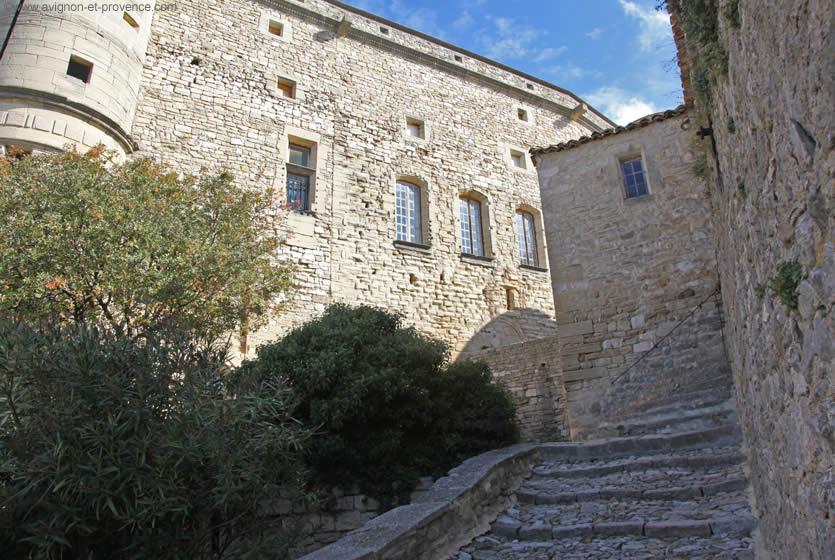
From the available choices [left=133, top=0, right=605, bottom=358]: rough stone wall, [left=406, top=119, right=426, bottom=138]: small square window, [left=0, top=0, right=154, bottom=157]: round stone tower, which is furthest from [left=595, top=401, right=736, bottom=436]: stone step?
[left=406, top=119, right=426, bottom=138]: small square window

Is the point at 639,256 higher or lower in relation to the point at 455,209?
lower

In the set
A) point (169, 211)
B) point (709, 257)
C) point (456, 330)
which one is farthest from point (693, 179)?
point (169, 211)

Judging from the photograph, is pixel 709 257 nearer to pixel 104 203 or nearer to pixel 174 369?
pixel 174 369

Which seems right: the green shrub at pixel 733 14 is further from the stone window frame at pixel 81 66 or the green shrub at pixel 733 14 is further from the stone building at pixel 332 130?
the stone window frame at pixel 81 66

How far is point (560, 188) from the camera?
9.75 m

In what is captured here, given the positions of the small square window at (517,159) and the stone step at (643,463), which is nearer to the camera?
the stone step at (643,463)

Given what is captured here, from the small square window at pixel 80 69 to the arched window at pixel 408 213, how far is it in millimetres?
7179

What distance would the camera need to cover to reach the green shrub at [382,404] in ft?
21.9

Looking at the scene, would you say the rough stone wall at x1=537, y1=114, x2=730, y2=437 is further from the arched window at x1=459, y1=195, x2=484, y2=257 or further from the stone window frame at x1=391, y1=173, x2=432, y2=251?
the arched window at x1=459, y1=195, x2=484, y2=257

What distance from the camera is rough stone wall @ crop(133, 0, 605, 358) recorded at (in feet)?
41.9

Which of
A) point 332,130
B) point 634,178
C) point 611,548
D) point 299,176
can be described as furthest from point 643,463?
point 332,130

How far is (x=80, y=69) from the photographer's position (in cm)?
1109

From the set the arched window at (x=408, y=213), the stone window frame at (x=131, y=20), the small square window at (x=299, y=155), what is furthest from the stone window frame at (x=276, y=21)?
the arched window at (x=408, y=213)

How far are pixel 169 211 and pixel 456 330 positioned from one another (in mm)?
7620
